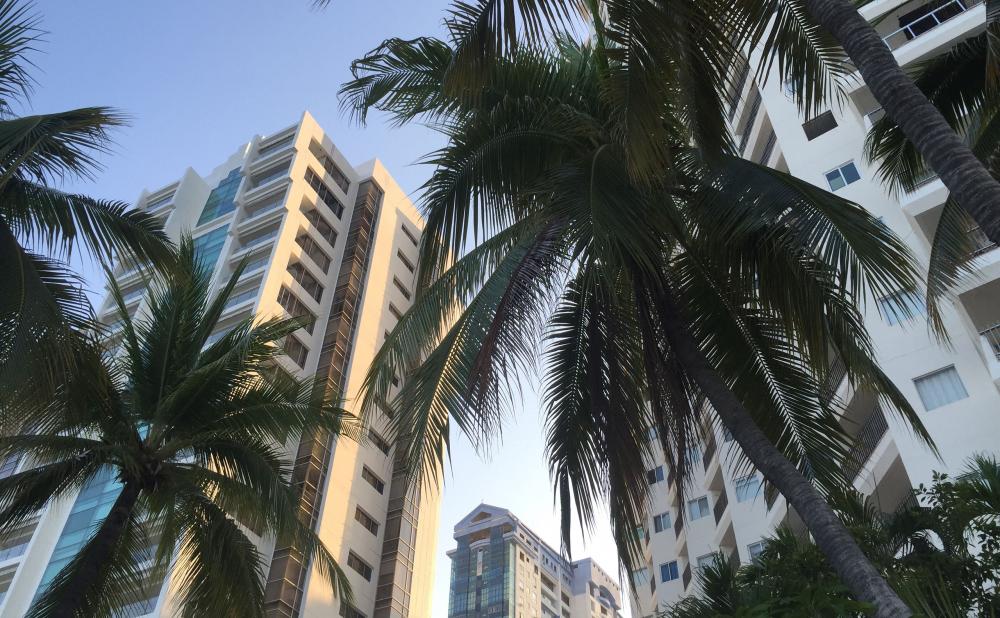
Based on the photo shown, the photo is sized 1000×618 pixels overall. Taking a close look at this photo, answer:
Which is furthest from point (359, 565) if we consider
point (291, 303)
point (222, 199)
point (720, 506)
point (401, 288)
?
point (222, 199)

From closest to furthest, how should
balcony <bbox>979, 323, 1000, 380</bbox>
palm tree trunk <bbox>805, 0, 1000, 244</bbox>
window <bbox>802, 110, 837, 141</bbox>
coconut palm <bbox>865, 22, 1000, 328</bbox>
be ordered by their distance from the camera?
palm tree trunk <bbox>805, 0, 1000, 244</bbox> < coconut palm <bbox>865, 22, 1000, 328</bbox> < balcony <bbox>979, 323, 1000, 380</bbox> < window <bbox>802, 110, 837, 141</bbox>

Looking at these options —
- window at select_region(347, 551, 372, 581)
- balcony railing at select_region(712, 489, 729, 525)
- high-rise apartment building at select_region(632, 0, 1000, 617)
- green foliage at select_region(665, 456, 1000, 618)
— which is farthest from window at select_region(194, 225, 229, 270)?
green foliage at select_region(665, 456, 1000, 618)

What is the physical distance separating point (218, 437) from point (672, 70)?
9.14 m

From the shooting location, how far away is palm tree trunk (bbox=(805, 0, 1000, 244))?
656 cm

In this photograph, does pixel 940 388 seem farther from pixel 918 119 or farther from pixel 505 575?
pixel 505 575

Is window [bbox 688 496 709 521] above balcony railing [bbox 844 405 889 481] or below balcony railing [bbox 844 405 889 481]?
above

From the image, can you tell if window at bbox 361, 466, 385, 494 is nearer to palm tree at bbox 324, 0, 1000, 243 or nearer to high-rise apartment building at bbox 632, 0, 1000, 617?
high-rise apartment building at bbox 632, 0, 1000, 617

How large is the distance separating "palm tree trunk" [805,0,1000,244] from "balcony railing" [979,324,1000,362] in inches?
608

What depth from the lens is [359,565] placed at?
42.1 meters

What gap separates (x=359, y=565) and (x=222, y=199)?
83.5 ft

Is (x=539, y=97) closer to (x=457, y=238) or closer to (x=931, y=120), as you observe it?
(x=457, y=238)

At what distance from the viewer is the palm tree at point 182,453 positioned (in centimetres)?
1268

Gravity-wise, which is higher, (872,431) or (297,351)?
(297,351)

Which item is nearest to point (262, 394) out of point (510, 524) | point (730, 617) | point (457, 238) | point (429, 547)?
point (457, 238)
